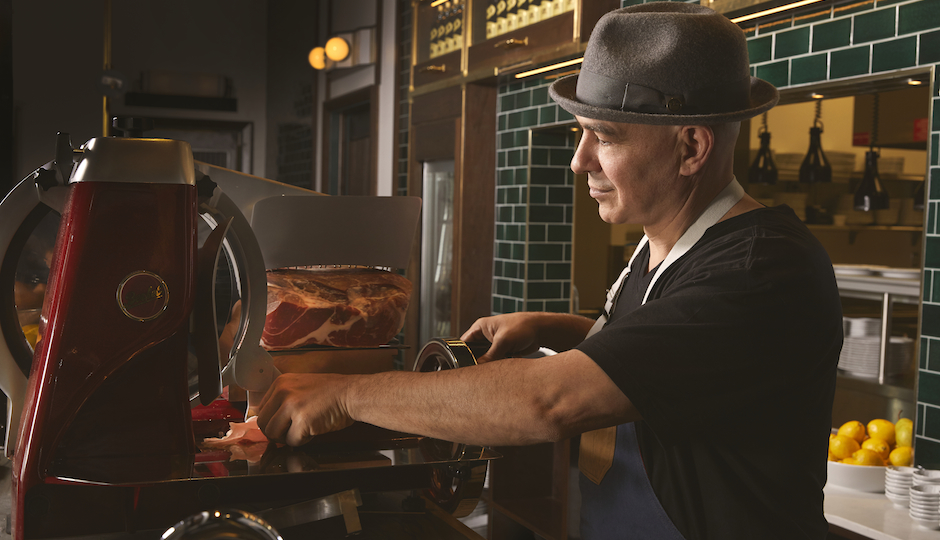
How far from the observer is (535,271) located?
143 inches

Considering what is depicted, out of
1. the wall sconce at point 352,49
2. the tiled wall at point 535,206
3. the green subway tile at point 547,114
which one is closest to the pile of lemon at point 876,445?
the tiled wall at point 535,206

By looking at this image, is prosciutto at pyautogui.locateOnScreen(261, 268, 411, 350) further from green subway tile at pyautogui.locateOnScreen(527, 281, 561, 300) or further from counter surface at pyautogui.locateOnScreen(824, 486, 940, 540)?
green subway tile at pyautogui.locateOnScreen(527, 281, 561, 300)

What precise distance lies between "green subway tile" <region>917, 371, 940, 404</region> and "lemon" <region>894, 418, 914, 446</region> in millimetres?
236

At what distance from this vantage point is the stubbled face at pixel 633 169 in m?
1.15

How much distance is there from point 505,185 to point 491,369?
9.49 feet

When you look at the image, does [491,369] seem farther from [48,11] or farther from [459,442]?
[48,11]

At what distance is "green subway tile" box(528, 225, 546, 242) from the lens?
3.64 metres

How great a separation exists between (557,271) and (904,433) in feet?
5.47

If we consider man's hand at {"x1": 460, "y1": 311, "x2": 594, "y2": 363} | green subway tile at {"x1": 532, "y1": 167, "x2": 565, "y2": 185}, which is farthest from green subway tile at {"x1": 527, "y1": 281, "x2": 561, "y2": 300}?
man's hand at {"x1": 460, "y1": 311, "x2": 594, "y2": 363}

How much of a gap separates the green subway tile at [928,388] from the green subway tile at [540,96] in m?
1.85

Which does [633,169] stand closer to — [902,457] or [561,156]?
[902,457]

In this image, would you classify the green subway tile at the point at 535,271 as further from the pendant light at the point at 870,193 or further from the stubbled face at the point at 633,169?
the stubbled face at the point at 633,169

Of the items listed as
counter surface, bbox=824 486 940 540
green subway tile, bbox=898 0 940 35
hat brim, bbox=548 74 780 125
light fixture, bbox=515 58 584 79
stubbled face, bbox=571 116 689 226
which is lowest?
counter surface, bbox=824 486 940 540

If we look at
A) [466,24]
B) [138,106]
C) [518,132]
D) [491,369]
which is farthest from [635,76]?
[138,106]
